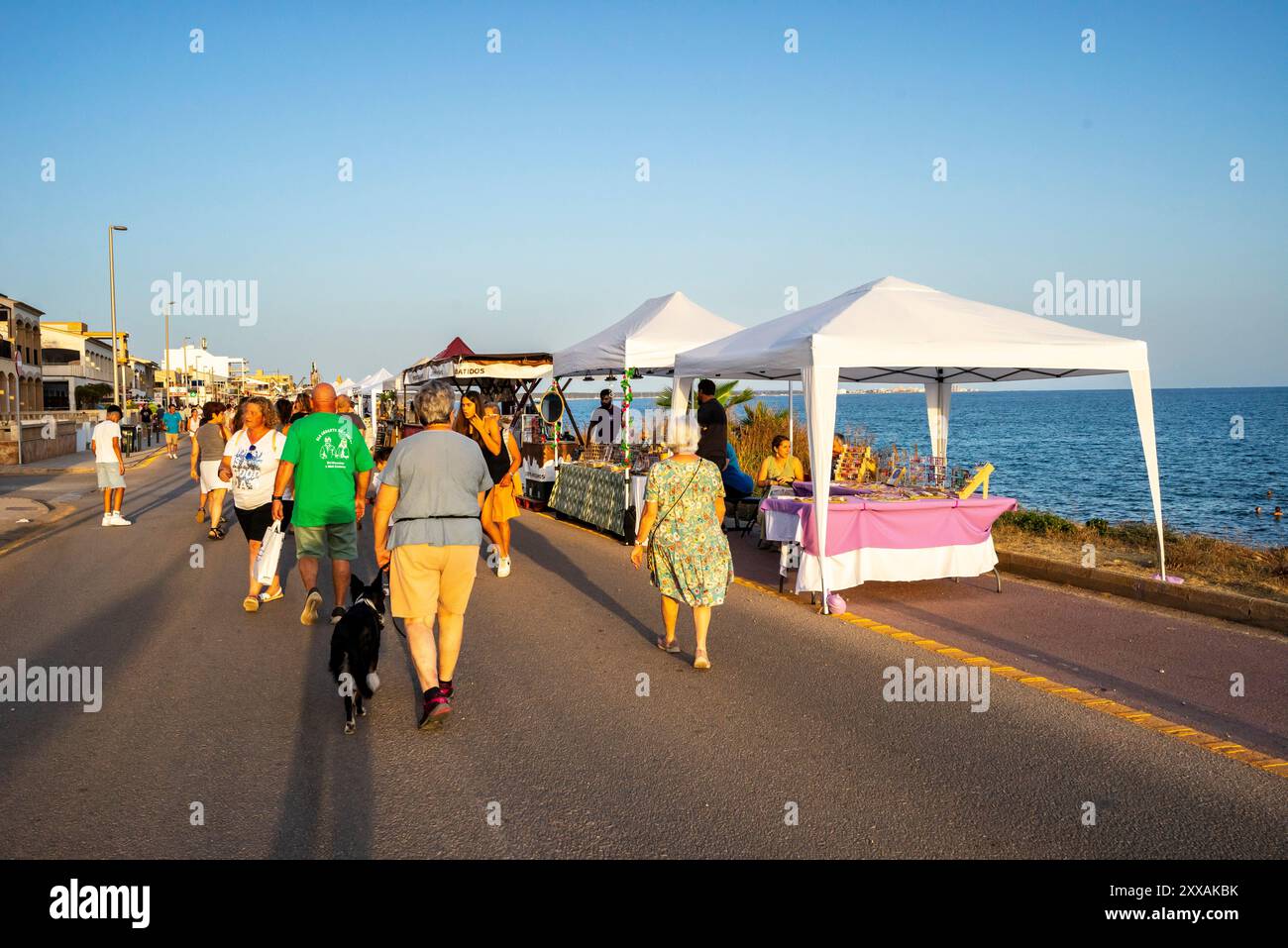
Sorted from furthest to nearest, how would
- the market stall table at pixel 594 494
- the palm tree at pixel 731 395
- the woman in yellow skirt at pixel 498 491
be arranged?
the palm tree at pixel 731 395
the market stall table at pixel 594 494
the woman in yellow skirt at pixel 498 491

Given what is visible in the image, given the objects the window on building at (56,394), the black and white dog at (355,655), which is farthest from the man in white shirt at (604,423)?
the window on building at (56,394)

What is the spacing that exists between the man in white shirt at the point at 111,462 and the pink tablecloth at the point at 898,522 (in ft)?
34.1

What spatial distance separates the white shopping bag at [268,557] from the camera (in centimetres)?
861

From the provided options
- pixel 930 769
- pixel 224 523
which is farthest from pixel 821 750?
pixel 224 523

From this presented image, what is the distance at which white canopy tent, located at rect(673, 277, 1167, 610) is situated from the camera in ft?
29.7

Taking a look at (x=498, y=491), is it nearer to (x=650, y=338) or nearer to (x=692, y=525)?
(x=692, y=525)

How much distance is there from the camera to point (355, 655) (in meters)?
5.39

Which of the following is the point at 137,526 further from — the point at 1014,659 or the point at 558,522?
the point at 1014,659

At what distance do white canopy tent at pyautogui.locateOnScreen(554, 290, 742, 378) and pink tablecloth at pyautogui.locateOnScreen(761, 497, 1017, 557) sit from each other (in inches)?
231

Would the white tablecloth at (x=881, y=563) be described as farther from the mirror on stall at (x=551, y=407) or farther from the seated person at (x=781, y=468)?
the mirror on stall at (x=551, y=407)

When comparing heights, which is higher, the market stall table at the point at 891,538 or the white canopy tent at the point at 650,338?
the white canopy tent at the point at 650,338

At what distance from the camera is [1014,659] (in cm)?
718

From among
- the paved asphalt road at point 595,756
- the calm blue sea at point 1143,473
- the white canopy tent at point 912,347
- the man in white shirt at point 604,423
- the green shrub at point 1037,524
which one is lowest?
the calm blue sea at point 1143,473
